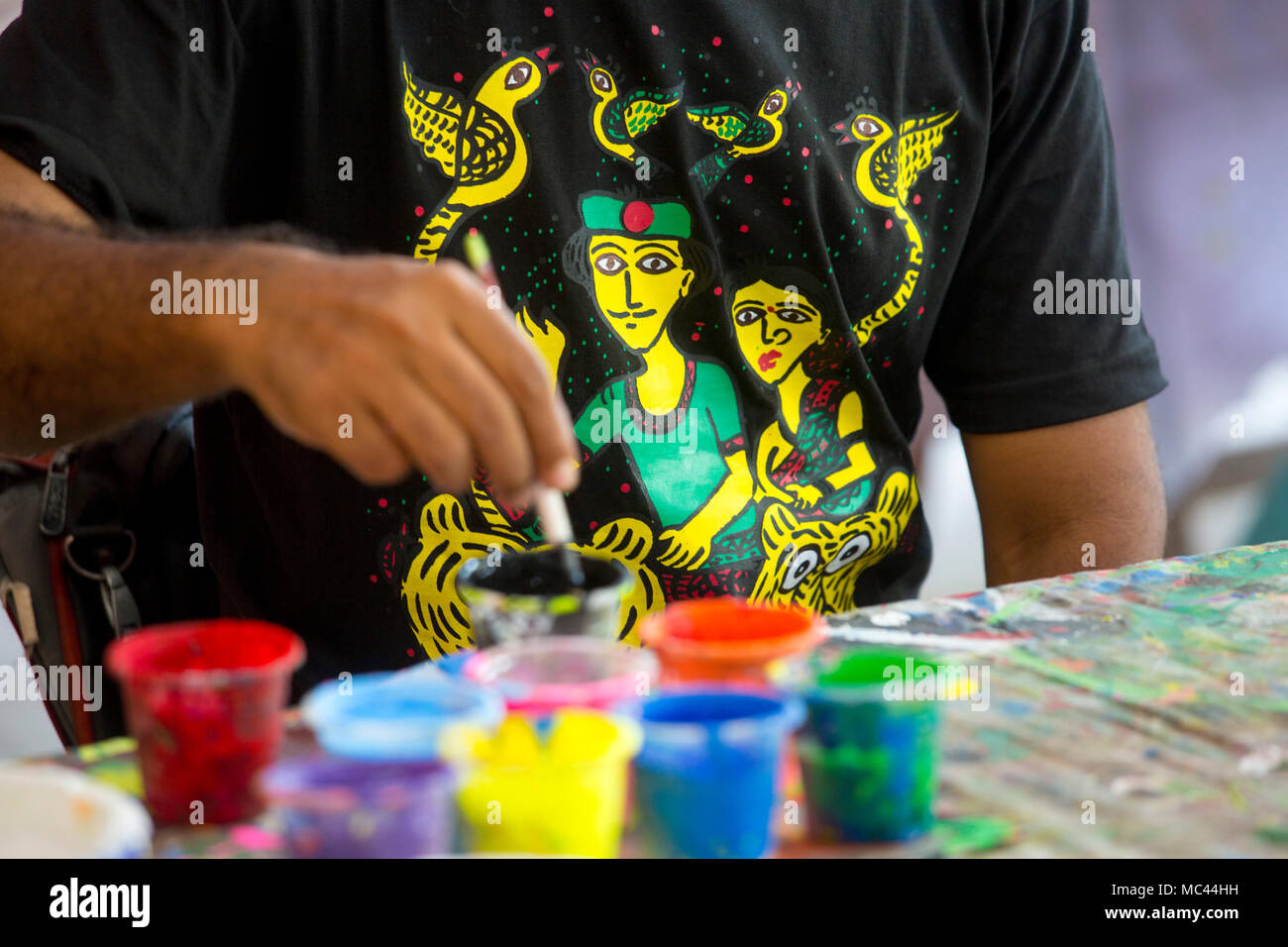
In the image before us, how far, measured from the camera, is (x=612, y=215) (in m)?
1.32

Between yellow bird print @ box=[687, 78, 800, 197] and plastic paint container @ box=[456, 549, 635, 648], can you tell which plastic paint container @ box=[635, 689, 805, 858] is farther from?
yellow bird print @ box=[687, 78, 800, 197]

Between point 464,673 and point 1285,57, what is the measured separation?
2864mm

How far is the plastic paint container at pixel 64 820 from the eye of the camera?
619mm

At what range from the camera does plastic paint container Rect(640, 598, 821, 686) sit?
78cm

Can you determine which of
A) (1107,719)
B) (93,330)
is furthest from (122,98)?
(1107,719)

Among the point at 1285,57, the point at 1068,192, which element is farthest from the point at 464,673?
the point at 1285,57

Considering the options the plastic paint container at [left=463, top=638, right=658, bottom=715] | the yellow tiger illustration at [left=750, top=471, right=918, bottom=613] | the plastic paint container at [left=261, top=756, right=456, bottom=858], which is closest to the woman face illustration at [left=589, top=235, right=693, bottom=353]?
the yellow tiger illustration at [left=750, top=471, right=918, bottom=613]

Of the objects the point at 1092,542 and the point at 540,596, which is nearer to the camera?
the point at 540,596

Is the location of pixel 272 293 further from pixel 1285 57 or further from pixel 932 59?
Result: pixel 1285 57

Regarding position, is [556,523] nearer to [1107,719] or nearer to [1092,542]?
[1107,719]

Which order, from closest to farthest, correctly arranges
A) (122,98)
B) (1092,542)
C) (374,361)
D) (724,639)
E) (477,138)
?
(374,361), (724,639), (122,98), (477,138), (1092,542)

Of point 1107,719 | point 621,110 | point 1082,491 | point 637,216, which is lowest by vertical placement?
point 1107,719

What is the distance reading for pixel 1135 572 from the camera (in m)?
1.23

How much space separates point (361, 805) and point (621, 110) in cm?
90
